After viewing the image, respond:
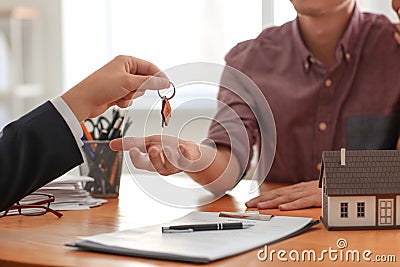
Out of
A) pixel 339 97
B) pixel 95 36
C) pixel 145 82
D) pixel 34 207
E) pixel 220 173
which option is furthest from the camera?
pixel 95 36

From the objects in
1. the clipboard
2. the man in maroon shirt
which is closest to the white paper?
the clipboard

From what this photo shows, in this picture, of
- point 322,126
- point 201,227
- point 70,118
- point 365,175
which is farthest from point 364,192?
point 322,126

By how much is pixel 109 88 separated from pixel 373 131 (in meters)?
0.86

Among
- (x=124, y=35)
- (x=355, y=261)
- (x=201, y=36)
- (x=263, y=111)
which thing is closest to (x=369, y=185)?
(x=355, y=261)

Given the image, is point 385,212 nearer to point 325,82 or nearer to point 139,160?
point 139,160

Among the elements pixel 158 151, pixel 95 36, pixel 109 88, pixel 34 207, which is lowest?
pixel 34 207

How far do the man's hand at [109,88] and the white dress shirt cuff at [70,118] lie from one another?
10 mm

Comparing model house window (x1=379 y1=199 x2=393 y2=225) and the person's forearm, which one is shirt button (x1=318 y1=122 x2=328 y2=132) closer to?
the person's forearm

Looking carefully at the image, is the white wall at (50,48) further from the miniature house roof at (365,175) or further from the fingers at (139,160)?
the miniature house roof at (365,175)

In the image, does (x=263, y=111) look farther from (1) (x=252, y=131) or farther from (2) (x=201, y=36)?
(2) (x=201, y=36)

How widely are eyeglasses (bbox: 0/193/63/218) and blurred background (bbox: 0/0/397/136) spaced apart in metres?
1.59

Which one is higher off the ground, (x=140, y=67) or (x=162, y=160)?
(x=140, y=67)

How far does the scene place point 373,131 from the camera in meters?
1.79

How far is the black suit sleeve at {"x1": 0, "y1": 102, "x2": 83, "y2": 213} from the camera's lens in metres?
1.07
